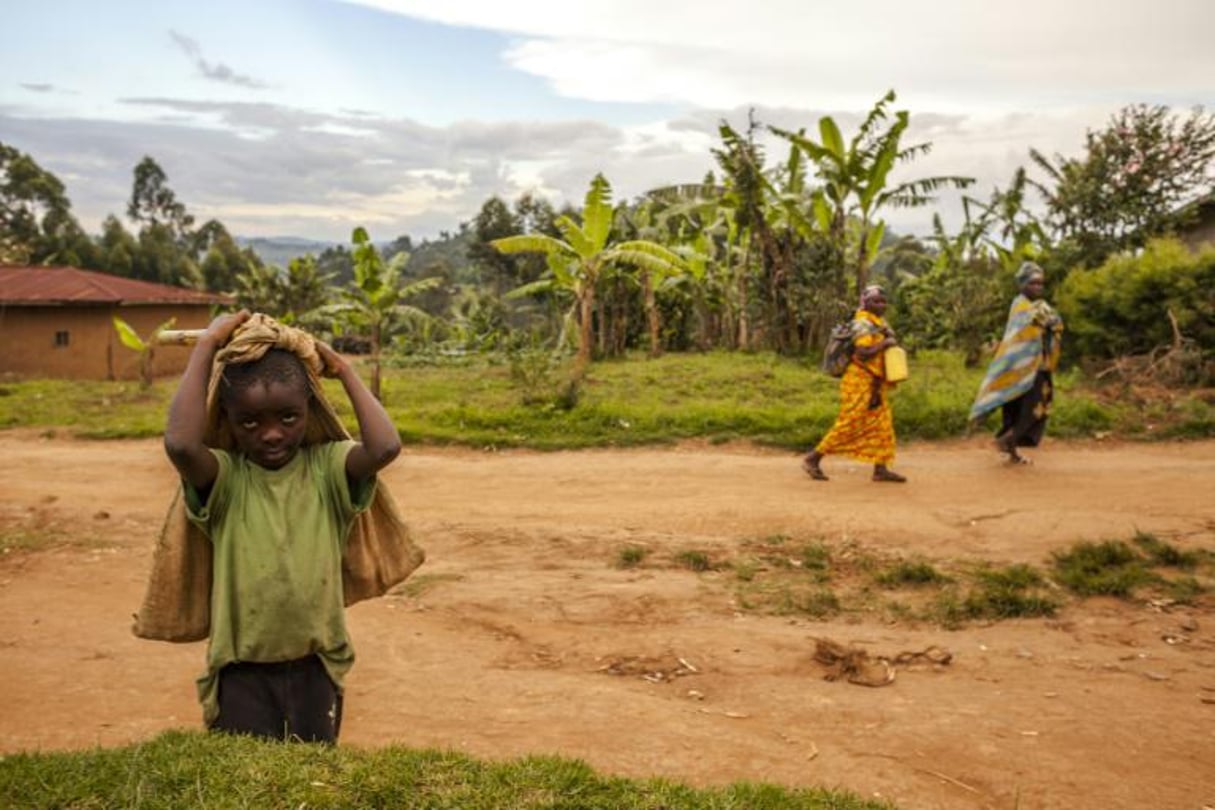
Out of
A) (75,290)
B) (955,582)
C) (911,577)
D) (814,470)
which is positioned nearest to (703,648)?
(911,577)

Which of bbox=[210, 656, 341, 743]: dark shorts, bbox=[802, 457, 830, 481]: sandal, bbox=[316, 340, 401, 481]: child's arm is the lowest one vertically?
bbox=[802, 457, 830, 481]: sandal

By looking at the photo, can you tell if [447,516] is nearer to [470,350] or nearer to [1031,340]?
[1031,340]

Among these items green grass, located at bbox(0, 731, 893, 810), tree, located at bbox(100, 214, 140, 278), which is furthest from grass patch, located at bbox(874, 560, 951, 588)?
tree, located at bbox(100, 214, 140, 278)

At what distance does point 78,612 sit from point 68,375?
15.4 meters

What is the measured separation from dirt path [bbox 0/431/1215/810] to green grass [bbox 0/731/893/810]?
2.38ft

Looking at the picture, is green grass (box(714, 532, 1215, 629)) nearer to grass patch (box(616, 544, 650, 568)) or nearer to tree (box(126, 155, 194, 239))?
grass patch (box(616, 544, 650, 568))

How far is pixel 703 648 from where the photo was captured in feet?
15.1

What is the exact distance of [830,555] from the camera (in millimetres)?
6051

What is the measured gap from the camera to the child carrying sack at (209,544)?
2.49 m

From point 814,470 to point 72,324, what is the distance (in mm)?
16802

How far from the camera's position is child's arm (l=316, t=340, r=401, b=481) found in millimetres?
2615

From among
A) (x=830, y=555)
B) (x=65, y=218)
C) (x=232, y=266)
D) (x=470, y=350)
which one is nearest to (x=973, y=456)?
(x=830, y=555)

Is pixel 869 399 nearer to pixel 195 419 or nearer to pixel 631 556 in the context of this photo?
pixel 631 556

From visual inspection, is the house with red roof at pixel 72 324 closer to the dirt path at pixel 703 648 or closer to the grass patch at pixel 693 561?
the dirt path at pixel 703 648
